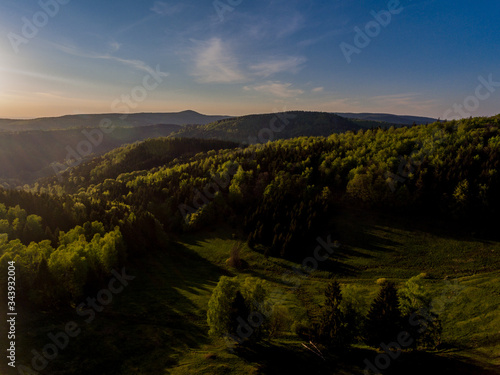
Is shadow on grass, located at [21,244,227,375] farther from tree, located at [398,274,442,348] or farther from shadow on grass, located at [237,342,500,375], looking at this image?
tree, located at [398,274,442,348]

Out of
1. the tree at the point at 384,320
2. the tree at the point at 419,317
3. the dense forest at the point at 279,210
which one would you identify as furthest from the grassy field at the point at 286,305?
the dense forest at the point at 279,210

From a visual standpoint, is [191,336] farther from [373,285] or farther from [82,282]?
[373,285]

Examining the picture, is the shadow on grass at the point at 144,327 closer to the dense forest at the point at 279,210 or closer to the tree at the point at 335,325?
the dense forest at the point at 279,210

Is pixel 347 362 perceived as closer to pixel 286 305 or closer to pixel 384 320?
pixel 384 320

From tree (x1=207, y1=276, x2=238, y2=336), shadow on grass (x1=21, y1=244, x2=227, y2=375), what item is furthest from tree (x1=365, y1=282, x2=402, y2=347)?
shadow on grass (x1=21, y1=244, x2=227, y2=375)

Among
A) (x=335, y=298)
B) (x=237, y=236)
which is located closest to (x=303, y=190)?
(x=237, y=236)

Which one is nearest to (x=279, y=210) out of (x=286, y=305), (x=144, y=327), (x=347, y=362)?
(x=286, y=305)
